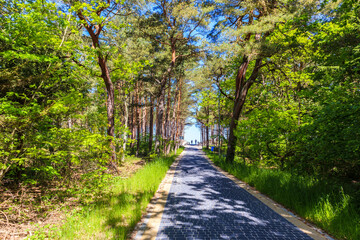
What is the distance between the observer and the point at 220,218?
4.04m

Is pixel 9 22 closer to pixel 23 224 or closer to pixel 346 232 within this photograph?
pixel 23 224

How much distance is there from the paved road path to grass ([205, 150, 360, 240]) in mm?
597

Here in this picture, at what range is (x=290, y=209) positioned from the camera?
4.66m

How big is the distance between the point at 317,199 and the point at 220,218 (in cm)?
235

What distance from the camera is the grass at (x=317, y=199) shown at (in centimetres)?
338

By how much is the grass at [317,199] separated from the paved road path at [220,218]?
597 mm

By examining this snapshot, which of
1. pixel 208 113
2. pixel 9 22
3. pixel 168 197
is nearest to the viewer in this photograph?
pixel 9 22

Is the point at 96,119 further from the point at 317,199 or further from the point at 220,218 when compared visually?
the point at 317,199

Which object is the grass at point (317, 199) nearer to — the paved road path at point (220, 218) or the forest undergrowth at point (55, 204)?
the paved road path at point (220, 218)

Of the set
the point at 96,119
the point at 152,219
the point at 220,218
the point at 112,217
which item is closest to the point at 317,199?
the point at 220,218

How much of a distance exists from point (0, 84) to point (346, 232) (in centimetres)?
806

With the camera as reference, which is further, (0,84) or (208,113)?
(208,113)

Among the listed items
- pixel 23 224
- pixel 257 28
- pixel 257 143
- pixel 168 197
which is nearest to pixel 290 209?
pixel 168 197

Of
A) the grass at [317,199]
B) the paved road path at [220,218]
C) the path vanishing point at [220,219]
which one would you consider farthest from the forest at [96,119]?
the paved road path at [220,218]
